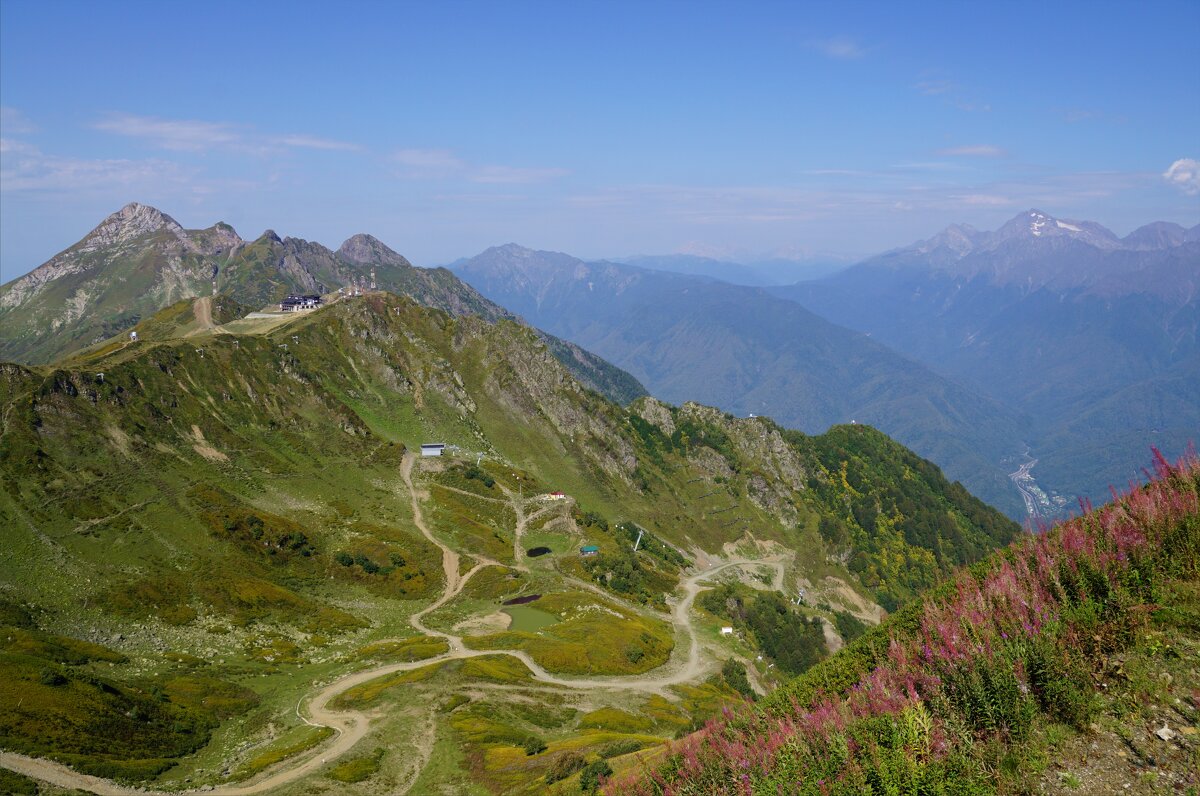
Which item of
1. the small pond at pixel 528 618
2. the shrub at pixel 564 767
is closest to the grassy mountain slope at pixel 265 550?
the shrub at pixel 564 767

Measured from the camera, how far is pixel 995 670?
12.8m

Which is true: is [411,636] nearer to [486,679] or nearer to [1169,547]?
[486,679]

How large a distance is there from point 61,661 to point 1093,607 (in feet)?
263

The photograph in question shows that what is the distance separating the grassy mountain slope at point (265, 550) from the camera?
5712 centimetres

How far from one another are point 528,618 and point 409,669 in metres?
30.0

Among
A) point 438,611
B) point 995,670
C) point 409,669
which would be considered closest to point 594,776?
point 995,670

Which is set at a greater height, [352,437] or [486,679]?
[352,437]

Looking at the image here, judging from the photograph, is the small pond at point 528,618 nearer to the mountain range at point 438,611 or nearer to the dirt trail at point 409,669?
the mountain range at point 438,611

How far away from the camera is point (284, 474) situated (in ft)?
429

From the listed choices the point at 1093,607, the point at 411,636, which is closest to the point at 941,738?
the point at 1093,607

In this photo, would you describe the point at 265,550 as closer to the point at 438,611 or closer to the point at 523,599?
the point at 438,611

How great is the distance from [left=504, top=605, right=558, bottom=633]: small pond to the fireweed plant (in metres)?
87.6

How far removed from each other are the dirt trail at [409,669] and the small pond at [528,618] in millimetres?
11223

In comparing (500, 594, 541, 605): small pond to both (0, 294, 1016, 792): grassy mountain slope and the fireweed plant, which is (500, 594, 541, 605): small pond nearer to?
(0, 294, 1016, 792): grassy mountain slope
